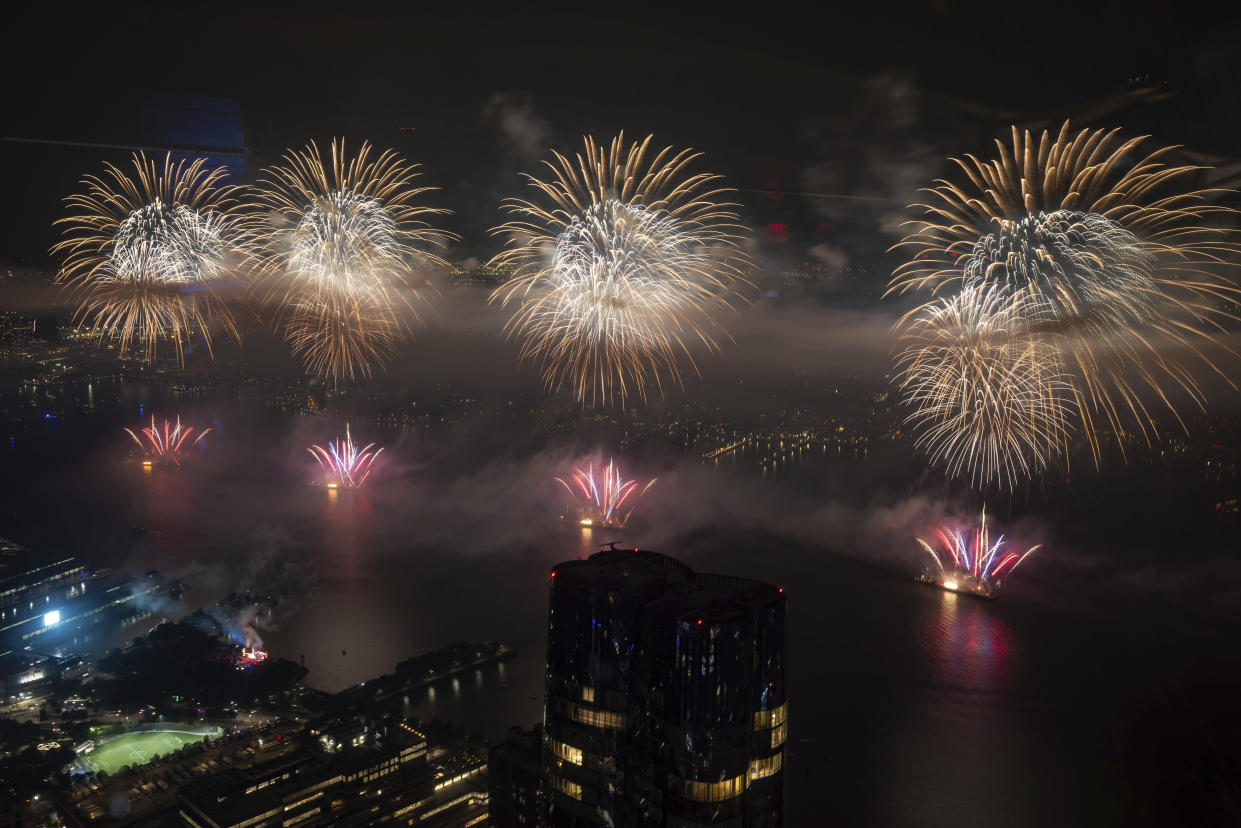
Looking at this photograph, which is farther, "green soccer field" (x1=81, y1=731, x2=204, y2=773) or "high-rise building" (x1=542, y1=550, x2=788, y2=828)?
"green soccer field" (x1=81, y1=731, x2=204, y2=773)

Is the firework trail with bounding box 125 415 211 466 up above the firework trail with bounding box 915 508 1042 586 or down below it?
above

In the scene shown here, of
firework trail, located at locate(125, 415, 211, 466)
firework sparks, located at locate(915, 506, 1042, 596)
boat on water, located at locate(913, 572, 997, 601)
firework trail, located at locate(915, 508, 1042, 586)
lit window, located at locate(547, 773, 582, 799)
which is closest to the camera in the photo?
lit window, located at locate(547, 773, 582, 799)

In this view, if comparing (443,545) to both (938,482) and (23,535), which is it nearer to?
(23,535)

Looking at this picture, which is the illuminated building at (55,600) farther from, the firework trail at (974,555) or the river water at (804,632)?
the firework trail at (974,555)

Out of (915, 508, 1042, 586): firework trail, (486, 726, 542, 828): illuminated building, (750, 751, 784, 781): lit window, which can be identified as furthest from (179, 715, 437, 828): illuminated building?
(915, 508, 1042, 586): firework trail

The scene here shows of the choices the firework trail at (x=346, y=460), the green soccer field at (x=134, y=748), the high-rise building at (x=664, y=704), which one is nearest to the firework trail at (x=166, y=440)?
the firework trail at (x=346, y=460)

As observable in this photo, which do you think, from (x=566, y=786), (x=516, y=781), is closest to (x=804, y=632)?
(x=516, y=781)

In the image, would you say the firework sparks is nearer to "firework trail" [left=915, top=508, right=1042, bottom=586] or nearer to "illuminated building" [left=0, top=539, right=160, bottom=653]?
"firework trail" [left=915, top=508, right=1042, bottom=586]
